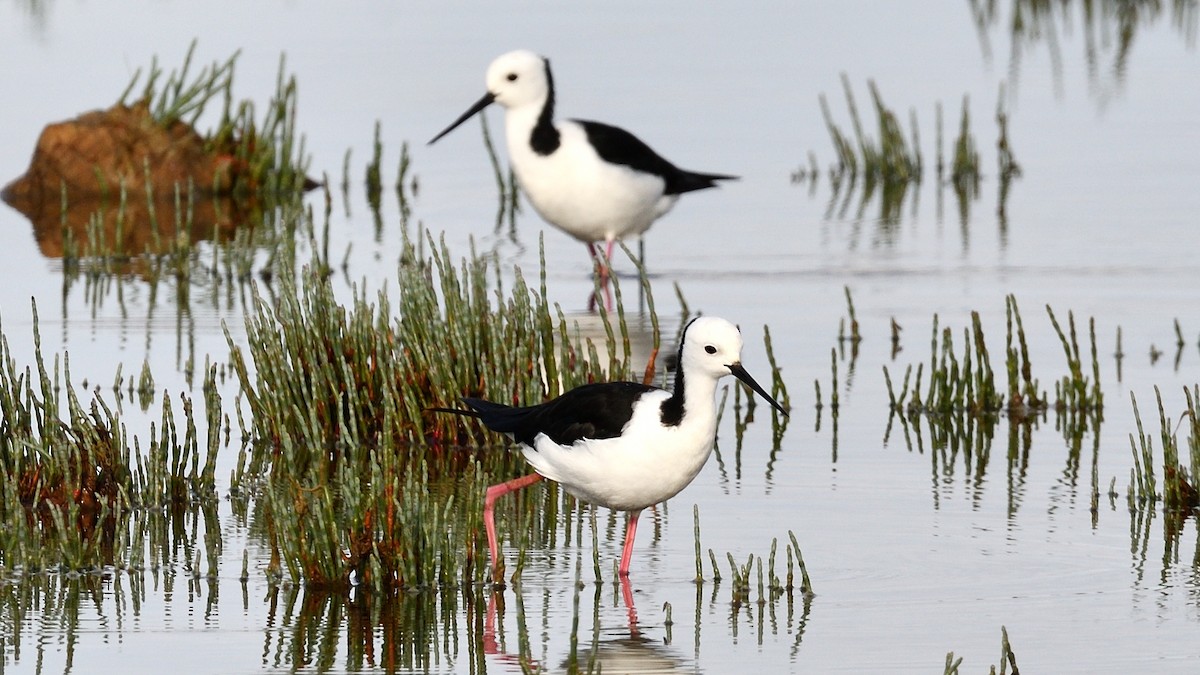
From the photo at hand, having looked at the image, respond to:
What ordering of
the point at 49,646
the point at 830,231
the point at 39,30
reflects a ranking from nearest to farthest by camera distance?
1. the point at 49,646
2. the point at 830,231
3. the point at 39,30

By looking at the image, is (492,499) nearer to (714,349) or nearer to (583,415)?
(583,415)

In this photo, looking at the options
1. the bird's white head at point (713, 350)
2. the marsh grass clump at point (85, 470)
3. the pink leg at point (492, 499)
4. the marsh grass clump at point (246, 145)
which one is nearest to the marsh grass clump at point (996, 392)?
the pink leg at point (492, 499)

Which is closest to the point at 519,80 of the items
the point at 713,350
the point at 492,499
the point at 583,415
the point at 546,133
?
the point at 546,133

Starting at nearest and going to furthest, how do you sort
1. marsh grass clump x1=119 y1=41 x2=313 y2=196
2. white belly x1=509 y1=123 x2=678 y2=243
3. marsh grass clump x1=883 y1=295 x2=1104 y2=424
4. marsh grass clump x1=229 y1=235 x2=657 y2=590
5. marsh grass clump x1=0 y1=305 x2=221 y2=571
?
marsh grass clump x1=0 y1=305 x2=221 y2=571 < marsh grass clump x1=229 y1=235 x2=657 y2=590 < marsh grass clump x1=883 y1=295 x2=1104 y2=424 < white belly x1=509 y1=123 x2=678 y2=243 < marsh grass clump x1=119 y1=41 x2=313 y2=196

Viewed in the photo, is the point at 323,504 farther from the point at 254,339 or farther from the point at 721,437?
the point at 721,437

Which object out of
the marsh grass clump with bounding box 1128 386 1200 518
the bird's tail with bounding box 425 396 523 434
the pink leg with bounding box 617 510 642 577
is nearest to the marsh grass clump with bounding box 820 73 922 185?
the marsh grass clump with bounding box 1128 386 1200 518

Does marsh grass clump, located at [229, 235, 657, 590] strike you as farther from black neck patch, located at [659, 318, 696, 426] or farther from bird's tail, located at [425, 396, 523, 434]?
black neck patch, located at [659, 318, 696, 426]

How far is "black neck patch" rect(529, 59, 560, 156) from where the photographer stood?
1332 cm

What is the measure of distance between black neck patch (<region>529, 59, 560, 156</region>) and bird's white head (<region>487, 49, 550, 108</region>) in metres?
0.06

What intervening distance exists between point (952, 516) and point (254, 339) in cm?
312

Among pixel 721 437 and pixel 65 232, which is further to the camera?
pixel 65 232

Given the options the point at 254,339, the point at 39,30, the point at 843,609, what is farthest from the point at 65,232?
the point at 39,30

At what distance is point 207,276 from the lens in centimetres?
1409

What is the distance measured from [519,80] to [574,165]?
0.75 m
